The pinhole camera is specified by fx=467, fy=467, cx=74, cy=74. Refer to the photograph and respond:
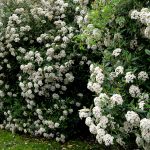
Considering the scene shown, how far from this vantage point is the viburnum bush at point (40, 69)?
8930 mm

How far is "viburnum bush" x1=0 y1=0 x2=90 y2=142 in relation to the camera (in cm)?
893

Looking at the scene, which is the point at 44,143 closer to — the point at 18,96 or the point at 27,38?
the point at 18,96

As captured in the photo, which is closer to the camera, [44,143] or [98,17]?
[98,17]

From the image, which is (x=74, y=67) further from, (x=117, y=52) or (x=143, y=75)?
(x=143, y=75)

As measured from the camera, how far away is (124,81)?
601cm

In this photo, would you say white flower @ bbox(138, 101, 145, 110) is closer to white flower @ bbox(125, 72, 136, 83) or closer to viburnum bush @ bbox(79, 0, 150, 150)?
viburnum bush @ bbox(79, 0, 150, 150)

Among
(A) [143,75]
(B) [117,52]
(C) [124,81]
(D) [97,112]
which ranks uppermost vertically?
(B) [117,52]

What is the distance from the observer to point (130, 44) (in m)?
6.45

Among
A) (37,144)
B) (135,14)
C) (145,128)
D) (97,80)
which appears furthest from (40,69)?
(145,128)

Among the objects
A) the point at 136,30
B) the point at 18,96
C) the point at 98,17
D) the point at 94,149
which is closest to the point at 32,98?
the point at 18,96

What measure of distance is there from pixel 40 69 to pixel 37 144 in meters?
1.47

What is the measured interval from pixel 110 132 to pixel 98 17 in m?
1.78

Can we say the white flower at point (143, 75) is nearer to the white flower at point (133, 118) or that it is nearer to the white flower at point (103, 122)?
the white flower at point (133, 118)

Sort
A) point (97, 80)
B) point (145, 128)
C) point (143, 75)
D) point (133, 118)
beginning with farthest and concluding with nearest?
point (97, 80)
point (143, 75)
point (133, 118)
point (145, 128)
